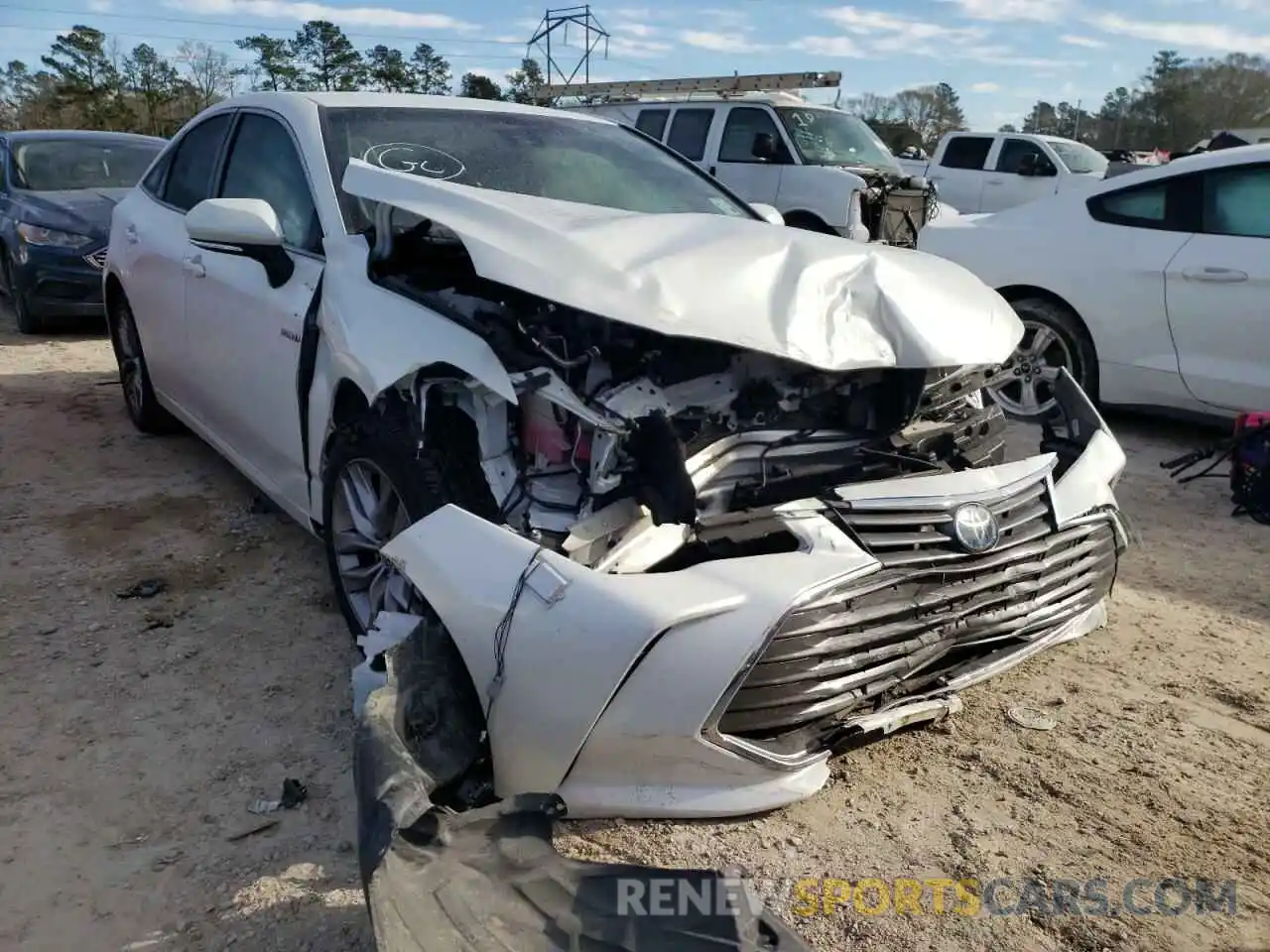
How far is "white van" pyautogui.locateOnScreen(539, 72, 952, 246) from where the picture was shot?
33.8 feet

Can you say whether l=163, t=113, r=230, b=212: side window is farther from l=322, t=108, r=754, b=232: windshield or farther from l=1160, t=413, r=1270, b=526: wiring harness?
l=1160, t=413, r=1270, b=526: wiring harness

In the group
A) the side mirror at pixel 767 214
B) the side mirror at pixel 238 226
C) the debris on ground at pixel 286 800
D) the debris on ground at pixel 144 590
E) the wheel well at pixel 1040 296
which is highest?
the side mirror at pixel 238 226

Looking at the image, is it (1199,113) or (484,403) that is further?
(1199,113)

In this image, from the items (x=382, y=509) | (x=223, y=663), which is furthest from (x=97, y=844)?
(x=382, y=509)

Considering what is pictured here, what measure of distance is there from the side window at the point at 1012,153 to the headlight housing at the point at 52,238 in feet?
36.1

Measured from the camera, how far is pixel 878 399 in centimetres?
271

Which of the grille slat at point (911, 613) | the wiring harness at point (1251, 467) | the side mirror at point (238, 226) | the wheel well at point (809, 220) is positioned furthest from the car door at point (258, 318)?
the wheel well at point (809, 220)

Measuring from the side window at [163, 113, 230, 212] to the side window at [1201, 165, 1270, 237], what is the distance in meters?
4.73

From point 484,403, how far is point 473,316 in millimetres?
265

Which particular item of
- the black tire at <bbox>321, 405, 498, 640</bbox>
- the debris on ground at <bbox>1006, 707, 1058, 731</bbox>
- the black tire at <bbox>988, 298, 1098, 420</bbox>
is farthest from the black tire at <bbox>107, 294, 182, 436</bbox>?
the black tire at <bbox>988, 298, 1098, 420</bbox>

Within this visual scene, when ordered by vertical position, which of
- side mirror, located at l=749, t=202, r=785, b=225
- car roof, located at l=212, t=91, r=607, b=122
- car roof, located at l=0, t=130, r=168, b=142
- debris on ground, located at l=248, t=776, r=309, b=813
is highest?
car roof, located at l=212, t=91, r=607, b=122

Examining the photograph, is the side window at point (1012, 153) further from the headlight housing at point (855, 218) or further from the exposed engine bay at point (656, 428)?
the exposed engine bay at point (656, 428)

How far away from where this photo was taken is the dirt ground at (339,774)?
Result: 6.77ft

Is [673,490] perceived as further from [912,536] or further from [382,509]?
[382,509]
